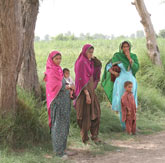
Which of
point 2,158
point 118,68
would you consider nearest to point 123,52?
point 118,68

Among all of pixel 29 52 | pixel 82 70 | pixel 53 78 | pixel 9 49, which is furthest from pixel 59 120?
pixel 29 52

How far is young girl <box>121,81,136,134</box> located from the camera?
7.25 m

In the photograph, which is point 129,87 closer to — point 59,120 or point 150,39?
point 59,120

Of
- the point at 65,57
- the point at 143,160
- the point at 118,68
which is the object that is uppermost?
the point at 65,57

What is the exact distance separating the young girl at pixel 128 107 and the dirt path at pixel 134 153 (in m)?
0.39

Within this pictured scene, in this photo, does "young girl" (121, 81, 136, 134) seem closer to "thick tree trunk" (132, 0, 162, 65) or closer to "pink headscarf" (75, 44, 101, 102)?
"pink headscarf" (75, 44, 101, 102)

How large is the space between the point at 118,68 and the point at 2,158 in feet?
11.0

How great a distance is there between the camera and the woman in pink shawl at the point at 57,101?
5.45 metres

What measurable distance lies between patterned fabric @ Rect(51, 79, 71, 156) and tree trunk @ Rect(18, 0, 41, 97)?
5.02 ft

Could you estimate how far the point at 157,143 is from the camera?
6.63 meters

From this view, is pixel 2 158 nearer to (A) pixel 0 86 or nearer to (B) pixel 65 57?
(A) pixel 0 86

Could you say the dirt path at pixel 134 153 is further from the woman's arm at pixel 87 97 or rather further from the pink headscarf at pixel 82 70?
the pink headscarf at pixel 82 70

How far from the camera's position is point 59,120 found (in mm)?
5492

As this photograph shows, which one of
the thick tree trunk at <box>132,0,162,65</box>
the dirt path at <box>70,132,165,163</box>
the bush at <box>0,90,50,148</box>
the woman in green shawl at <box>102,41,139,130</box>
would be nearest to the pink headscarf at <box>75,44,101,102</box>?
the bush at <box>0,90,50,148</box>
